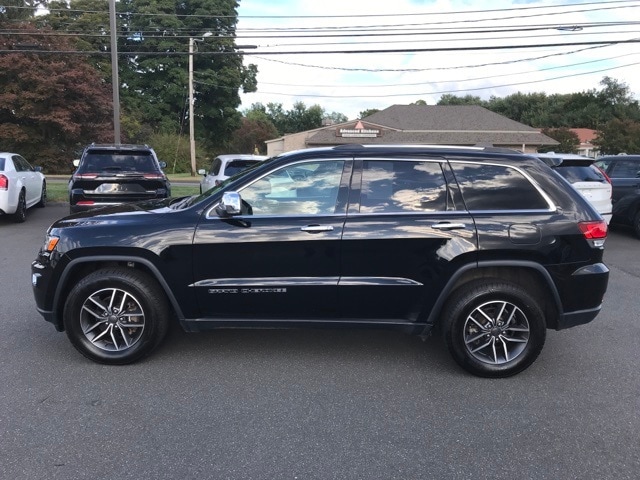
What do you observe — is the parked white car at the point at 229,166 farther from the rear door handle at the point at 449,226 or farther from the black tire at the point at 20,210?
the rear door handle at the point at 449,226

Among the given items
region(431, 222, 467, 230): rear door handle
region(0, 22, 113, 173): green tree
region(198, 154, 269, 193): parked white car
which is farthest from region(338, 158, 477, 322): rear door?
region(0, 22, 113, 173): green tree

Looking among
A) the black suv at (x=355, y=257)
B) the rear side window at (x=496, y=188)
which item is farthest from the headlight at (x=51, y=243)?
the rear side window at (x=496, y=188)

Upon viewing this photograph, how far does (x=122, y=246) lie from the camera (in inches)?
164

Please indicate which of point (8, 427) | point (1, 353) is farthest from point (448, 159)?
point (1, 353)

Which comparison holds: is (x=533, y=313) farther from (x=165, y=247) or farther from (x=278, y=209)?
(x=165, y=247)

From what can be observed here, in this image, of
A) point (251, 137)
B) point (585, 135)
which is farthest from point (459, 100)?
point (251, 137)

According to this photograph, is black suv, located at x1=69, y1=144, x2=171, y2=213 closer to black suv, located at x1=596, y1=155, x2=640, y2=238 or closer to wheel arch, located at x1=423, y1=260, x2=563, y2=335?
wheel arch, located at x1=423, y1=260, x2=563, y2=335

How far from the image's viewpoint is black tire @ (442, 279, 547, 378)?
162 inches

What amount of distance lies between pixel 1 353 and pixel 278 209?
2.76 m

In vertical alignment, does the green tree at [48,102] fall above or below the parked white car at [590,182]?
above

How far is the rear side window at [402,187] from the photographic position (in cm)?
423

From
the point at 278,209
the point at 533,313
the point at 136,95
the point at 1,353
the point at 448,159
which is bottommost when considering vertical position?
the point at 1,353

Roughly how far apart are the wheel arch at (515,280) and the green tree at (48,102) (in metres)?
32.5

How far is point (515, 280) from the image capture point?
14.1 feet
